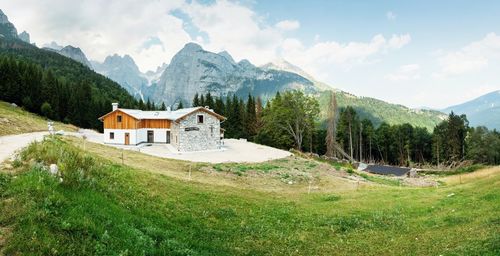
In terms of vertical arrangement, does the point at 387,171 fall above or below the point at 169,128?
below

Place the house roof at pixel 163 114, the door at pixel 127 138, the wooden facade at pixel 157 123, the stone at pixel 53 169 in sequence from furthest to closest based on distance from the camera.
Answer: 1. the wooden facade at pixel 157 123
2. the door at pixel 127 138
3. the house roof at pixel 163 114
4. the stone at pixel 53 169

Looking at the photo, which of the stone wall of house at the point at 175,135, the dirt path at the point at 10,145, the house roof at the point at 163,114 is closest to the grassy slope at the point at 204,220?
the dirt path at the point at 10,145

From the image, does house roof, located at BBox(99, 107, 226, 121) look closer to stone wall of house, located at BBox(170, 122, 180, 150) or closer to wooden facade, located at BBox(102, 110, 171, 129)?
wooden facade, located at BBox(102, 110, 171, 129)

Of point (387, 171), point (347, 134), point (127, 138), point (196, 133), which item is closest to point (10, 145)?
point (196, 133)

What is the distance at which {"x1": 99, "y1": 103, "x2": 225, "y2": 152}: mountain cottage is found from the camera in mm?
58094

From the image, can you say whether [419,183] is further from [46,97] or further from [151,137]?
[46,97]

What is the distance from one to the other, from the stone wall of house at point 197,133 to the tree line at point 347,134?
2711cm

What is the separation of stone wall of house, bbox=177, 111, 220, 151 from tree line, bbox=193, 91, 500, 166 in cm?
2711

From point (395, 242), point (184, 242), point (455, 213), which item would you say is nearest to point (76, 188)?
point (184, 242)

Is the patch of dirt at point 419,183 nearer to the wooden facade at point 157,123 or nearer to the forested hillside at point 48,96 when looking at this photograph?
the wooden facade at point 157,123

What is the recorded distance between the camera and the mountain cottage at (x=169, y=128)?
191 ft

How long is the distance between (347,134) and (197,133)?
205 ft

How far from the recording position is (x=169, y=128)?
66.3 m

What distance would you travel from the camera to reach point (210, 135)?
61438mm
